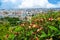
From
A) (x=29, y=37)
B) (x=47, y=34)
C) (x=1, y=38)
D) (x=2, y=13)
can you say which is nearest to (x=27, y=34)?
(x=29, y=37)

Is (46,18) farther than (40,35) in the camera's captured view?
Yes

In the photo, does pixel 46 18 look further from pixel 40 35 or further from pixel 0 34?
pixel 0 34

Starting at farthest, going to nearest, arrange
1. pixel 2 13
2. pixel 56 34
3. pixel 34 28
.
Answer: pixel 2 13 < pixel 34 28 < pixel 56 34

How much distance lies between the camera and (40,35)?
4.28 m

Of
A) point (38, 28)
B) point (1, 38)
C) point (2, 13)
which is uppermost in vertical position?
point (38, 28)

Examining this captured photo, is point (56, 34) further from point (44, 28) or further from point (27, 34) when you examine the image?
point (27, 34)

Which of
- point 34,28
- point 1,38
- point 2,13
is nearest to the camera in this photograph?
point 34,28

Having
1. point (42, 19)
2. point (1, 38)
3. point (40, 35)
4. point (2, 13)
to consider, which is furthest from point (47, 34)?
point (2, 13)

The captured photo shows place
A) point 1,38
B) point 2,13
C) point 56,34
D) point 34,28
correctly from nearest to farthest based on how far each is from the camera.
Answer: point 56,34 < point 34,28 < point 1,38 < point 2,13

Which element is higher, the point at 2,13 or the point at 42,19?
the point at 42,19

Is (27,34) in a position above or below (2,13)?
above

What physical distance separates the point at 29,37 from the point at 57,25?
0.53 metres

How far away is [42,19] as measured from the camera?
465 centimetres

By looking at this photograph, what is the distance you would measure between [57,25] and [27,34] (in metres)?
0.54
